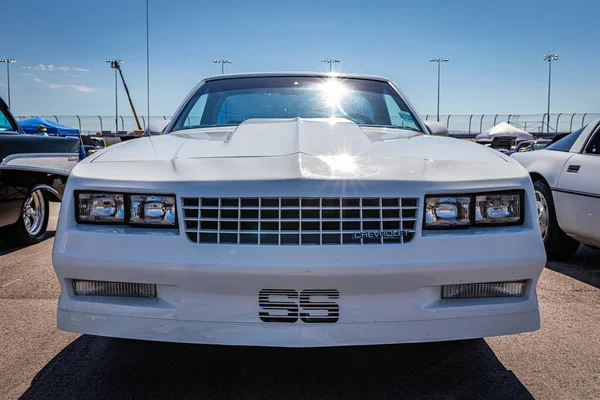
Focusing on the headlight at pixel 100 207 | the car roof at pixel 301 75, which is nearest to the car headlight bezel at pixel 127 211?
the headlight at pixel 100 207

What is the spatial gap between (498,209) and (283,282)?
948 mm

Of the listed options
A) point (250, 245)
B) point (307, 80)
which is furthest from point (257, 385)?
point (307, 80)

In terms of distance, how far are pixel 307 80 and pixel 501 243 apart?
2081 mm

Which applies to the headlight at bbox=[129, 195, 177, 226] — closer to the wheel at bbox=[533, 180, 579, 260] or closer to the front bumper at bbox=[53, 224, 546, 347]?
the front bumper at bbox=[53, 224, 546, 347]

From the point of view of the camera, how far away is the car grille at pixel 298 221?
2.13m

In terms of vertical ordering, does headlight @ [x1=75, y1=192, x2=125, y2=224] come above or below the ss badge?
above

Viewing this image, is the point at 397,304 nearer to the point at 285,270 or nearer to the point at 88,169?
the point at 285,270

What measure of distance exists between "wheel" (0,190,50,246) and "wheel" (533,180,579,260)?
16.1 feet

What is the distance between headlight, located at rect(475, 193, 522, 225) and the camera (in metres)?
2.31

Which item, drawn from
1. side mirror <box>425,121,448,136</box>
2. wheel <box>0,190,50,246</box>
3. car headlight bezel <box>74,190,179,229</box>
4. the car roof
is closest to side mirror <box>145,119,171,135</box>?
the car roof

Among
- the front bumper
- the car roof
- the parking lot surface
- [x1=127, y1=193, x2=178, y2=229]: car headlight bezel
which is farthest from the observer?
the car roof

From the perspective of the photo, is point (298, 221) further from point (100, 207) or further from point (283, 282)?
point (100, 207)

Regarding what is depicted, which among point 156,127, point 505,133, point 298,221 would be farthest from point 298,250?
point 505,133

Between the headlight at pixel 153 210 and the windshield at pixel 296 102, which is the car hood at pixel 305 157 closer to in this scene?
the headlight at pixel 153 210
